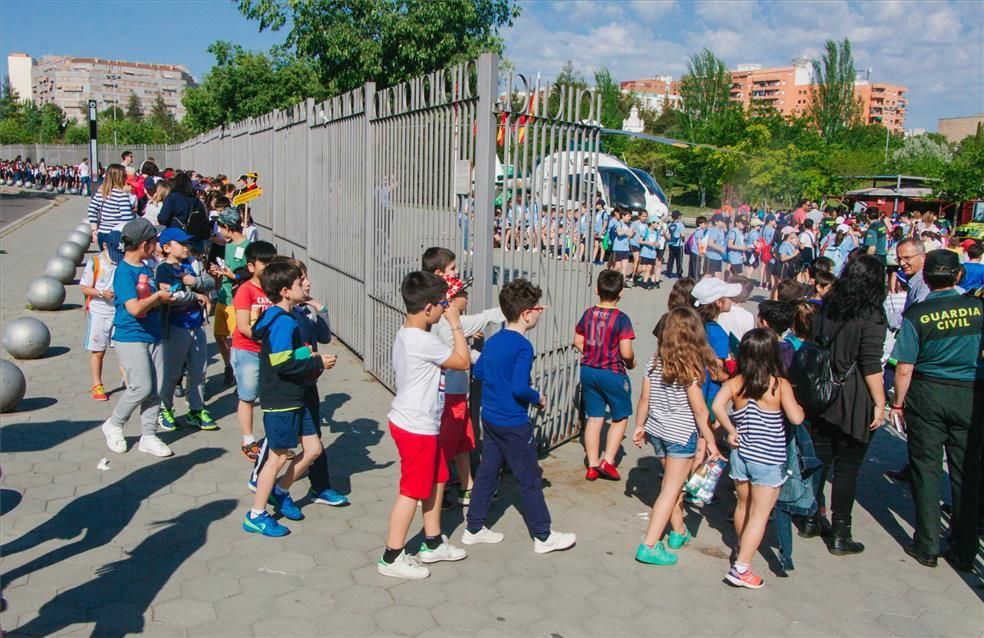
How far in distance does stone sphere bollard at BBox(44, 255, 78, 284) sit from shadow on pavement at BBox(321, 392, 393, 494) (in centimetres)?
855

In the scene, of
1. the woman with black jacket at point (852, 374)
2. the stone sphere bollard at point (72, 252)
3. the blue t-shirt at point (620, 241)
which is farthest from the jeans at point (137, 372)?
the blue t-shirt at point (620, 241)

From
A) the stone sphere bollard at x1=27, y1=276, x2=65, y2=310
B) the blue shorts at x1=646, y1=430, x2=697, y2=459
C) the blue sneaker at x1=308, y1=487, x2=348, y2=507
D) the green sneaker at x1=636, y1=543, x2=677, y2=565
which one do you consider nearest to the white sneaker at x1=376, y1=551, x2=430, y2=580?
the blue sneaker at x1=308, y1=487, x2=348, y2=507

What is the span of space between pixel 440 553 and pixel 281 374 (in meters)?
1.42

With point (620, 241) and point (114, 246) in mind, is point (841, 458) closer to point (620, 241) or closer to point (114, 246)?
point (114, 246)

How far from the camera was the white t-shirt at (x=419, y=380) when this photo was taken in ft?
14.3

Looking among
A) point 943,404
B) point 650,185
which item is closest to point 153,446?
point 943,404

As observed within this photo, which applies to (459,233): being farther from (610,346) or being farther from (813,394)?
(813,394)

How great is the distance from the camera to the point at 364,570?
4.66m

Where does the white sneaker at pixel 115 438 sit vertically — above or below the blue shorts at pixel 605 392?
below

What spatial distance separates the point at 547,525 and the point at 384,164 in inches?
178

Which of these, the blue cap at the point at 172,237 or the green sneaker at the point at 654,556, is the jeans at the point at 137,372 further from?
the green sneaker at the point at 654,556

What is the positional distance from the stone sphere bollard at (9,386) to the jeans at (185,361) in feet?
4.47

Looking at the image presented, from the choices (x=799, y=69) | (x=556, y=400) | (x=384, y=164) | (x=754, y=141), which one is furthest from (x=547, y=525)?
(x=799, y=69)

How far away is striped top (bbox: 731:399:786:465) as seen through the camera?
15.0 ft
